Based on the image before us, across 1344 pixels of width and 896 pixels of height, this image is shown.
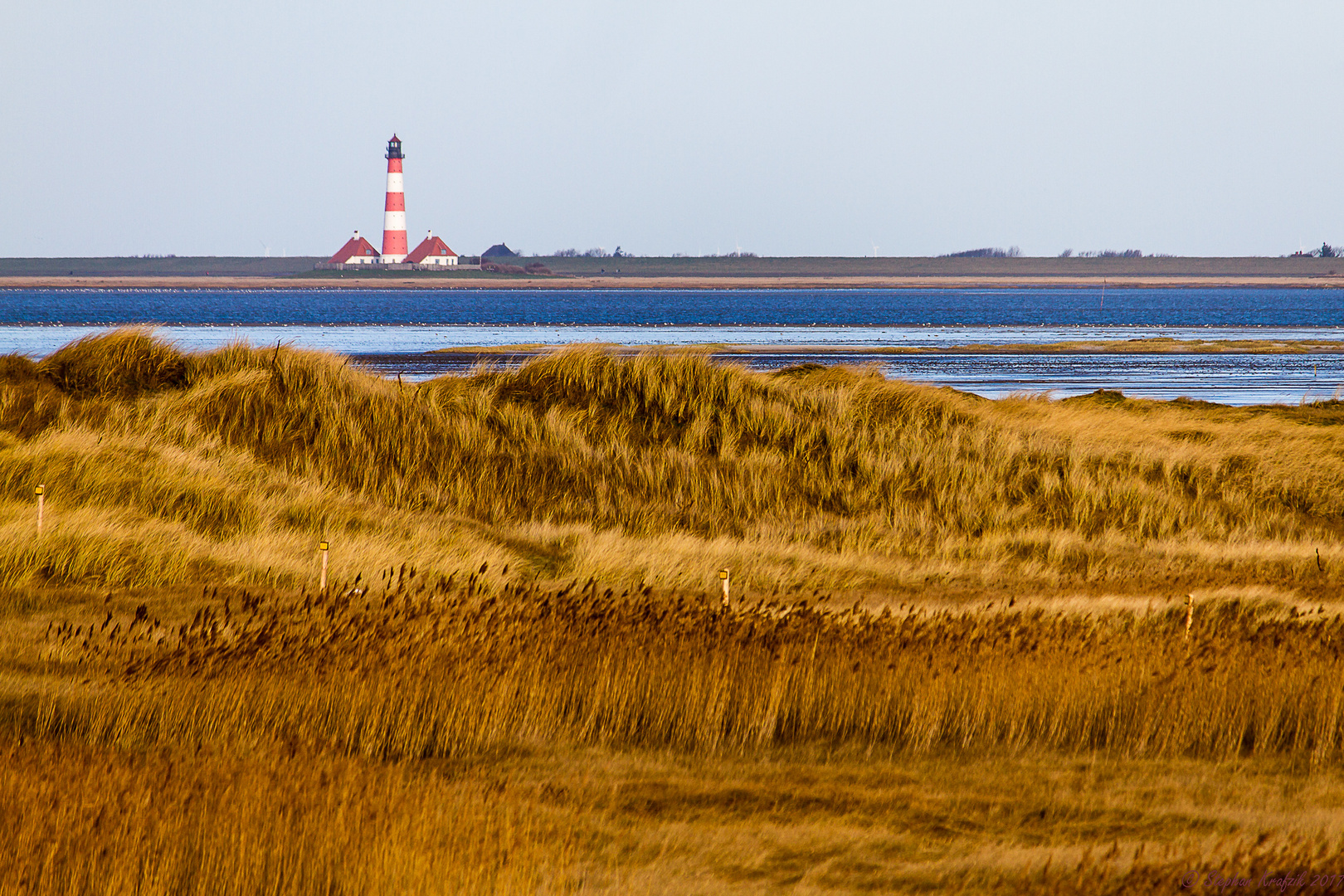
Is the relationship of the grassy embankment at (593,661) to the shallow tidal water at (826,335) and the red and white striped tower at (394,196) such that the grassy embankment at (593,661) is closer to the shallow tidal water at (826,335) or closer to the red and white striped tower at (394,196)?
the shallow tidal water at (826,335)

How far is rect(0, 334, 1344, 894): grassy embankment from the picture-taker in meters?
6.17

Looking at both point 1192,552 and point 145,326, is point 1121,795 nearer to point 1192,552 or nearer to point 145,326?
point 1192,552

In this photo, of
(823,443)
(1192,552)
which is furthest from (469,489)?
(1192,552)

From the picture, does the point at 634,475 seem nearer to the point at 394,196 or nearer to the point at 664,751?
the point at 664,751

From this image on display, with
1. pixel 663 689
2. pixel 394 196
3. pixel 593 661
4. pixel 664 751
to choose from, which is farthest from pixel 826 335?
pixel 394 196

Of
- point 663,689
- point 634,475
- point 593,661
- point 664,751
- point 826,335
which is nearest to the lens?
point 664,751

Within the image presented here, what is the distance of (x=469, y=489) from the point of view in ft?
60.1

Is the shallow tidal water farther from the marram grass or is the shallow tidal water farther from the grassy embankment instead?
the grassy embankment

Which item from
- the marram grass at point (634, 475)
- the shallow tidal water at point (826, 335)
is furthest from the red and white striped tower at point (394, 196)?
the marram grass at point (634, 475)

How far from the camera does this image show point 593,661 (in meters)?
8.98

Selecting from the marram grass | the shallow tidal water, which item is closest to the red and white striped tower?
the shallow tidal water

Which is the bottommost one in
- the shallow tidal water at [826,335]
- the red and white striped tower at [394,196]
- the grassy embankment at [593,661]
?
the grassy embankment at [593,661]

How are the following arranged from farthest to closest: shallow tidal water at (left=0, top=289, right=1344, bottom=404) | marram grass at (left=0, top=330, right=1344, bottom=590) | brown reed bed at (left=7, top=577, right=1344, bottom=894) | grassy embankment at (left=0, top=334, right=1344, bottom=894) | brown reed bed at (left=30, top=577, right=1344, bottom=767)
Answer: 1. shallow tidal water at (left=0, top=289, right=1344, bottom=404)
2. marram grass at (left=0, top=330, right=1344, bottom=590)
3. brown reed bed at (left=30, top=577, right=1344, bottom=767)
4. grassy embankment at (left=0, top=334, right=1344, bottom=894)
5. brown reed bed at (left=7, top=577, right=1344, bottom=894)

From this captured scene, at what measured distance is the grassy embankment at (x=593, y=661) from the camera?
6.17 meters
